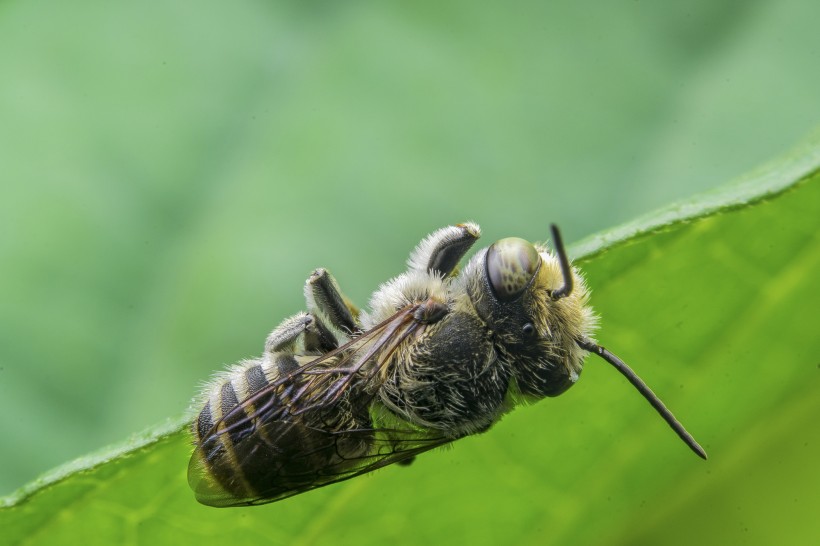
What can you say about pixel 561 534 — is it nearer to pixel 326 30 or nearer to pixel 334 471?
pixel 334 471

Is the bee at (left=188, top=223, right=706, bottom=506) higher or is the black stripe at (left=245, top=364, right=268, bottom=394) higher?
the black stripe at (left=245, top=364, right=268, bottom=394)

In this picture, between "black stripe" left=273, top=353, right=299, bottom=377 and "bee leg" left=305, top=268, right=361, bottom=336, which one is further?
"bee leg" left=305, top=268, right=361, bottom=336

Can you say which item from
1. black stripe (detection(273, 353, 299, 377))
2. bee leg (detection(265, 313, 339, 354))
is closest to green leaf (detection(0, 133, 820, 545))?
black stripe (detection(273, 353, 299, 377))

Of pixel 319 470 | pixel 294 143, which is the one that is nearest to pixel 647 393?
pixel 319 470

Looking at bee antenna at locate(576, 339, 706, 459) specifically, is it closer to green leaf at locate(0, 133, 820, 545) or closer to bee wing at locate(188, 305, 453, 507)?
green leaf at locate(0, 133, 820, 545)

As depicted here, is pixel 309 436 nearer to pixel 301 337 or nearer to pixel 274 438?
pixel 274 438

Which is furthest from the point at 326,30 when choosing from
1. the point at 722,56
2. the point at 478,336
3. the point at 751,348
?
the point at 751,348

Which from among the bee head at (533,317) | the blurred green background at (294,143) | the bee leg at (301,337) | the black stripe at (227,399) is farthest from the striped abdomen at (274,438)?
the blurred green background at (294,143)
